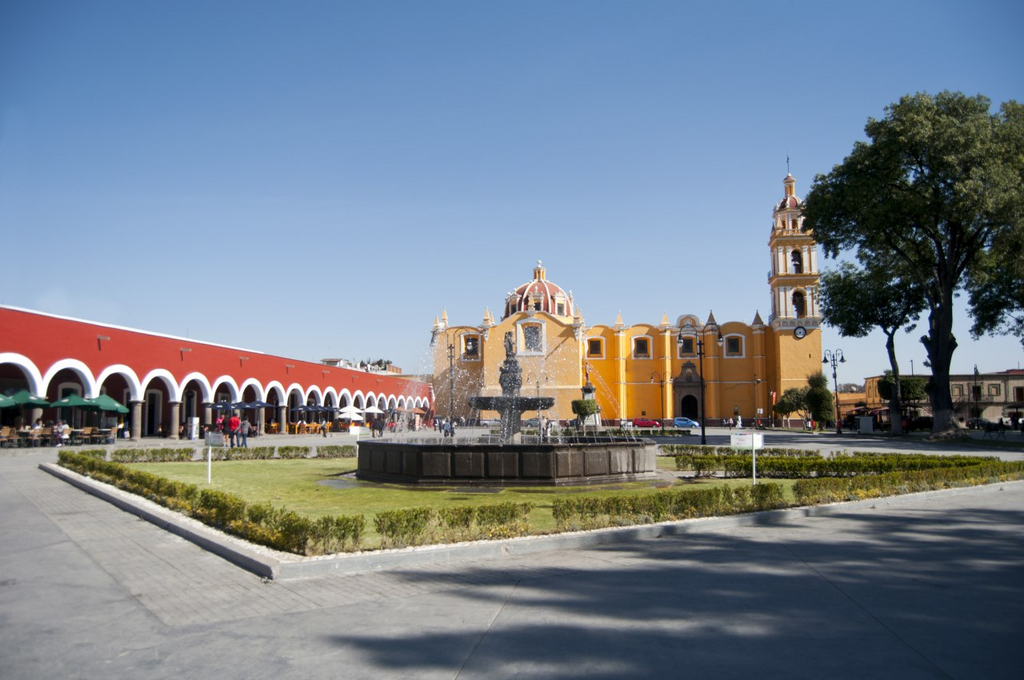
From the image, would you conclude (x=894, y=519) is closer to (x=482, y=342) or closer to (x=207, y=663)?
(x=207, y=663)

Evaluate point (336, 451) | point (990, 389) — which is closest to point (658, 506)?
point (336, 451)

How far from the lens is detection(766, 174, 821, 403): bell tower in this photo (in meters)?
51.4

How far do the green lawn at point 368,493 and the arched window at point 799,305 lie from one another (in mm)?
41604

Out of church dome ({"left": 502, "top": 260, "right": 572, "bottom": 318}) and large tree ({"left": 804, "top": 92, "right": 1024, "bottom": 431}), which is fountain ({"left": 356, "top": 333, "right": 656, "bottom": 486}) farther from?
church dome ({"left": 502, "top": 260, "right": 572, "bottom": 318})

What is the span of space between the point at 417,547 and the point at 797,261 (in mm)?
49890

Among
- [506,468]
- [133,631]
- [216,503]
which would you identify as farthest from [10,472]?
[133,631]

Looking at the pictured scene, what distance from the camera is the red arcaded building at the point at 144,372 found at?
23.2 meters

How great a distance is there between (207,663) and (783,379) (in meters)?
51.7

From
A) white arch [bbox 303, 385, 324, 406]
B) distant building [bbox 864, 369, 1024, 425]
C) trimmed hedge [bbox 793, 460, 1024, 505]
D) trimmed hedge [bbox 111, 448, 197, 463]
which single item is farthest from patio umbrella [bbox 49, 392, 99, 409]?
distant building [bbox 864, 369, 1024, 425]

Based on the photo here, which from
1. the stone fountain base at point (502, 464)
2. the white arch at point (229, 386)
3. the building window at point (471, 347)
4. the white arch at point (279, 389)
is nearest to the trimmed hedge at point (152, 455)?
the stone fountain base at point (502, 464)

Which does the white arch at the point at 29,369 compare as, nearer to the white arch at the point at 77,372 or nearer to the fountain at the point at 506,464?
the white arch at the point at 77,372

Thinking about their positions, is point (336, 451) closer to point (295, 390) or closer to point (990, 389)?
point (295, 390)

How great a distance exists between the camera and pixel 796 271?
52.0 m

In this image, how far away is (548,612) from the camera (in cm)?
506
